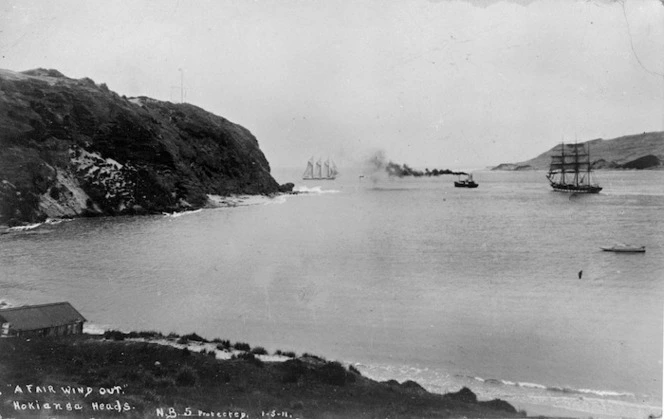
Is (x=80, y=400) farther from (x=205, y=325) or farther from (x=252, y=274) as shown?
(x=252, y=274)

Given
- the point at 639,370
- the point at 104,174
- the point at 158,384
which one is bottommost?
the point at 639,370

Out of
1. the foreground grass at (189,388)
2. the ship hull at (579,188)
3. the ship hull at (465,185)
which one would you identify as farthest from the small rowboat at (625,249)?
the ship hull at (465,185)

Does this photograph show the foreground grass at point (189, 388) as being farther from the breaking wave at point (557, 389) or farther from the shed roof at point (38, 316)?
the breaking wave at point (557, 389)

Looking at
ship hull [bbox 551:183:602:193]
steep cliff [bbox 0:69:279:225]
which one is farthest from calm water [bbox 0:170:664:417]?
ship hull [bbox 551:183:602:193]

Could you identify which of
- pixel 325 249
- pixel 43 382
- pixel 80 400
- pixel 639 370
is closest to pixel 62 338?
pixel 43 382

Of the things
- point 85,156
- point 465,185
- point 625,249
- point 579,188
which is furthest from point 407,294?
point 465,185
